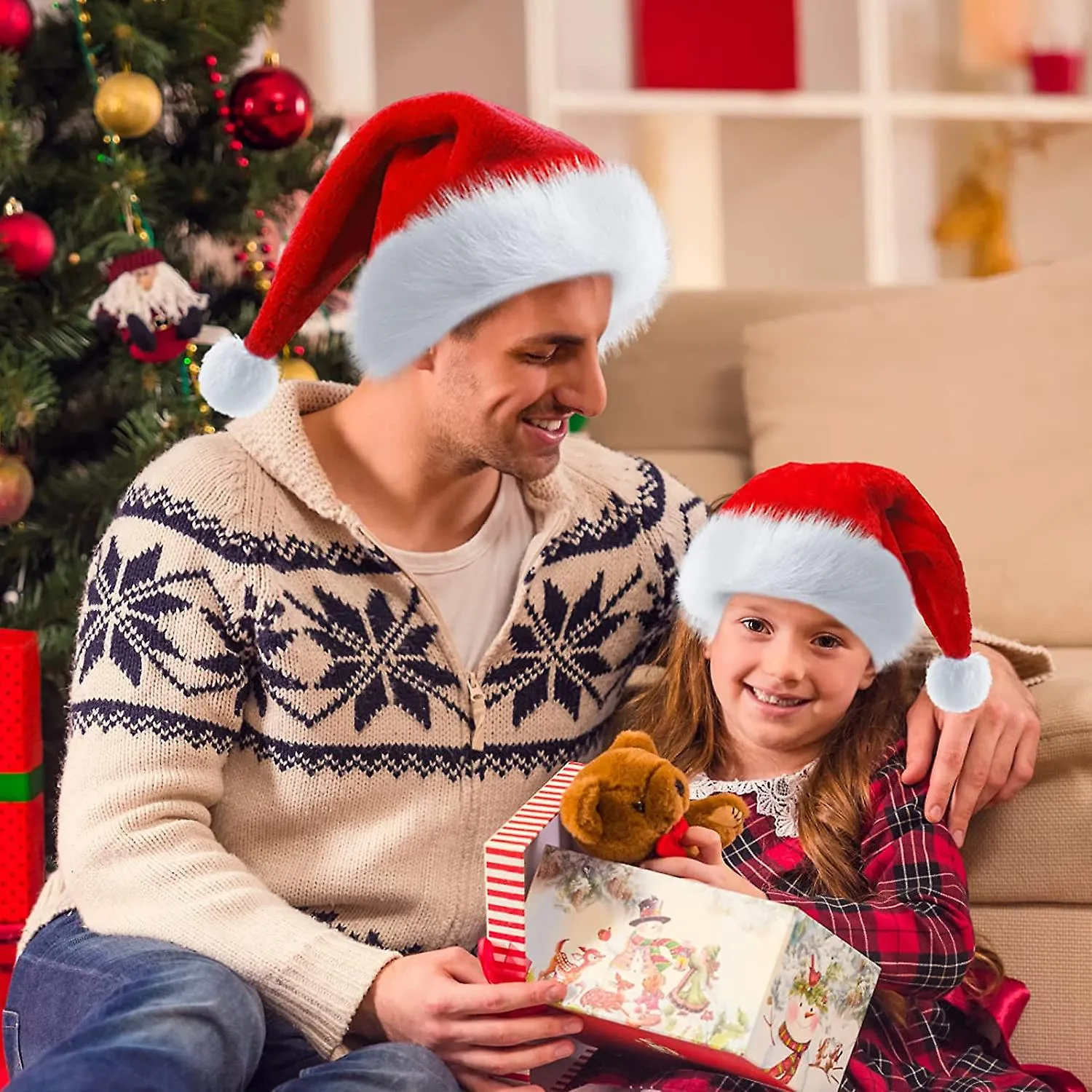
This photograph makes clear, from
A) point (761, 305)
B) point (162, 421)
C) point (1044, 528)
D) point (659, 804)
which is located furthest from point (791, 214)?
point (659, 804)

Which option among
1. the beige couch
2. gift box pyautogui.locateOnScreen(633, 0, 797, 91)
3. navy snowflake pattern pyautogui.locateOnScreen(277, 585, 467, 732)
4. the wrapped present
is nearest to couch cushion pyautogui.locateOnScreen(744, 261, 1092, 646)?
the beige couch

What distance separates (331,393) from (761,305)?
90cm

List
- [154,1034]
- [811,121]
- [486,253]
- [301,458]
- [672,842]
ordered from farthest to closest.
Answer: [811,121] < [301,458] < [486,253] < [672,842] < [154,1034]

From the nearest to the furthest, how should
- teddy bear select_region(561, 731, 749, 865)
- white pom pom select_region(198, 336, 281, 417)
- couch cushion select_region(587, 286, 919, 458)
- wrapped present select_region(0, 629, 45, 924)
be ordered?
1. teddy bear select_region(561, 731, 749, 865)
2. white pom pom select_region(198, 336, 281, 417)
3. wrapped present select_region(0, 629, 45, 924)
4. couch cushion select_region(587, 286, 919, 458)

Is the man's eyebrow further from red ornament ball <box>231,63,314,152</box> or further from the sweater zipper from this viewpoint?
red ornament ball <box>231,63,314,152</box>

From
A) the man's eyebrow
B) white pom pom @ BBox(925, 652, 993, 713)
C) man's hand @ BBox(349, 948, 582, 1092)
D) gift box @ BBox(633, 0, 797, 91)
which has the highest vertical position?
gift box @ BBox(633, 0, 797, 91)

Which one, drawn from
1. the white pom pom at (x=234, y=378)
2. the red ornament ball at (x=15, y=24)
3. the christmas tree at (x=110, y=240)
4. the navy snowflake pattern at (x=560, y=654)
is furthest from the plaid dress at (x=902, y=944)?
the red ornament ball at (x=15, y=24)

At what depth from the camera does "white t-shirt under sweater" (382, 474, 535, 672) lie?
4.53 feet

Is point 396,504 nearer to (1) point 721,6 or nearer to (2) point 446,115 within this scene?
(2) point 446,115

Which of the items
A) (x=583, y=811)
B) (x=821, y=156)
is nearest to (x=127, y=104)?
(x=583, y=811)

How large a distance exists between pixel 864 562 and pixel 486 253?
1.34 ft

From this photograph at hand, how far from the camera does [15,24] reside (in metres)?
1.62

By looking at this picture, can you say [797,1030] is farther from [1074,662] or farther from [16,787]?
[16,787]

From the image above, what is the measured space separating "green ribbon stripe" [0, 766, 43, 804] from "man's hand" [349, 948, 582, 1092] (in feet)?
1.66
